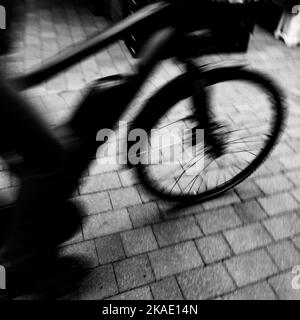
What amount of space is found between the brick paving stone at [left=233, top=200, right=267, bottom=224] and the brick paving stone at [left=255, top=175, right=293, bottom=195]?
0.60 ft

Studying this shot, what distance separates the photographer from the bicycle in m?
1.43

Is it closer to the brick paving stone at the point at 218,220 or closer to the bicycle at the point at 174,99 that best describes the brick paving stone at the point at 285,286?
the brick paving stone at the point at 218,220

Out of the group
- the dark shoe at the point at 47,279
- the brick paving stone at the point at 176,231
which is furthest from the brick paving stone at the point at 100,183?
the dark shoe at the point at 47,279

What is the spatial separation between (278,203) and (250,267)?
65cm

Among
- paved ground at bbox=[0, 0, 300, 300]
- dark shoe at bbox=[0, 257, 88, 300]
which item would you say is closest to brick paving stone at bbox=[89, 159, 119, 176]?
paved ground at bbox=[0, 0, 300, 300]

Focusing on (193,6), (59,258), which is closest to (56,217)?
(59,258)

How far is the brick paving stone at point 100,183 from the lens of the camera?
242 cm

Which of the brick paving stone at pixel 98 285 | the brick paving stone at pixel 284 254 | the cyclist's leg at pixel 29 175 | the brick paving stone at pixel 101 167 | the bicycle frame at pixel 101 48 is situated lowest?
the brick paving stone at pixel 98 285

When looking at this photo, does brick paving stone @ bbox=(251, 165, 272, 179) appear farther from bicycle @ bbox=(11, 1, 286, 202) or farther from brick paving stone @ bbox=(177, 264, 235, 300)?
brick paving stone @ bbox=(177, 264, 235, 300)

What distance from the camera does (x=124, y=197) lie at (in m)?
2.39

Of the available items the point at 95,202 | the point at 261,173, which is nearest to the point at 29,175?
the point at 95,202

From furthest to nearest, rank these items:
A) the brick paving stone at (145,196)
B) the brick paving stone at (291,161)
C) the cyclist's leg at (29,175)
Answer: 1. the brick paving stone at (291,161)
2. the brick paving stone at (145,196)
3. the cyclist's leg at (29,175)

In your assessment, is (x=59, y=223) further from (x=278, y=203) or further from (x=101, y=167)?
(x=278, y=203)

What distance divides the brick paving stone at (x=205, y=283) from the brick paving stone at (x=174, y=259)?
2.0 inches
